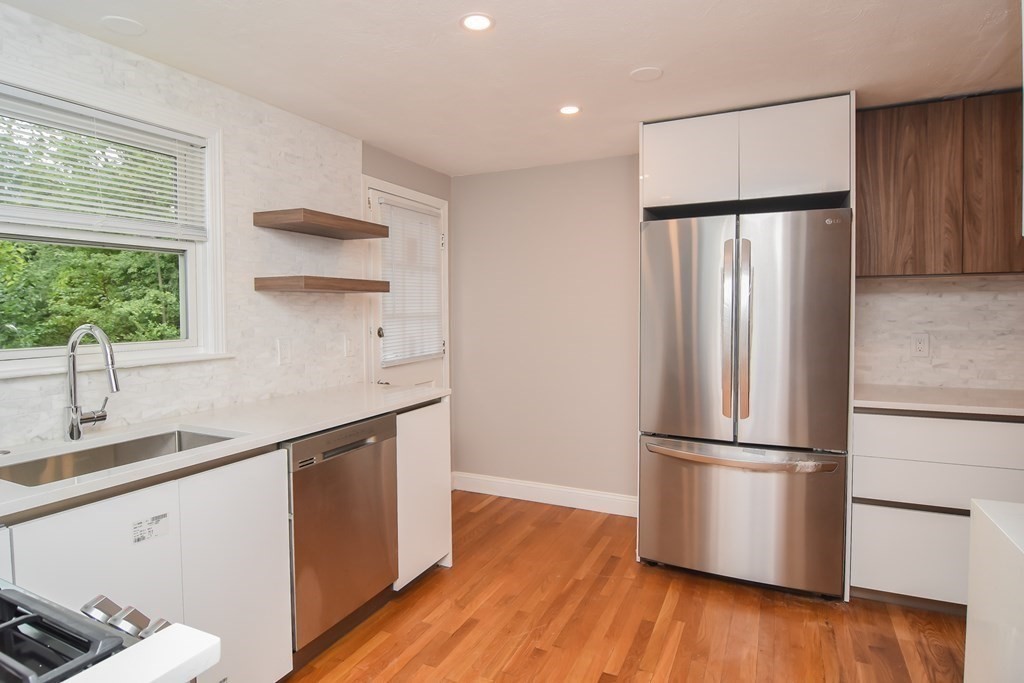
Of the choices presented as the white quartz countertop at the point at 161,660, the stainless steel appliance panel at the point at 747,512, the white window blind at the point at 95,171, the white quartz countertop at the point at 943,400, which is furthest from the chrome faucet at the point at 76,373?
the white quartz countertop at the point at 943,400

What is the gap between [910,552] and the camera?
2613 millimetres

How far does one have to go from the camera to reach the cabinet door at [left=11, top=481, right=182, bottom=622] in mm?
1394

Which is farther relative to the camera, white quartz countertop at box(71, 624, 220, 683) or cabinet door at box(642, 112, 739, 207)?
cabinet door at box(642, 112, 739, 207)

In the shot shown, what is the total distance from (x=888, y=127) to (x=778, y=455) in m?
1.69

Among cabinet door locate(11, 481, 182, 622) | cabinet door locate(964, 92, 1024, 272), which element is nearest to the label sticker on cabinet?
cabinet door locate(11, 481, 182, 622)

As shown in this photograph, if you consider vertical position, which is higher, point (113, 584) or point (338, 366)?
point (338, 366)

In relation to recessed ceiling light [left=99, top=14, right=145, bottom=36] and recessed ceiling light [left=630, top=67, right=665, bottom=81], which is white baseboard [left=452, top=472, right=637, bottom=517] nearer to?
recessed ceiling light [left=630, top=67, right=665, bottom=81]

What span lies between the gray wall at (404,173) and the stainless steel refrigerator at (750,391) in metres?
1.64

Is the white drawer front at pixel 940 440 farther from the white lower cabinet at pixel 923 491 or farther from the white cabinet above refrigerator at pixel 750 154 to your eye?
the white cabinet above refrigerator at pixel 750 154

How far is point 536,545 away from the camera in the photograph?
3.35 metres

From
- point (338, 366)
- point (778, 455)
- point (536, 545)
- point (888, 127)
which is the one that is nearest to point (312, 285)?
point (338, 366)

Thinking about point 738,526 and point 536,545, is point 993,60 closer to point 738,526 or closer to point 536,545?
point 738,526

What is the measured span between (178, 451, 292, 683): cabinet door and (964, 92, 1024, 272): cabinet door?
3.21 metres

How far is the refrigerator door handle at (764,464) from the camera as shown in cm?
267
